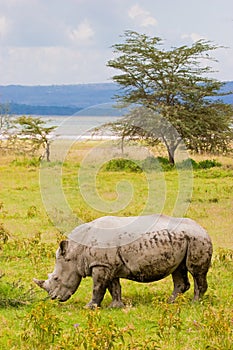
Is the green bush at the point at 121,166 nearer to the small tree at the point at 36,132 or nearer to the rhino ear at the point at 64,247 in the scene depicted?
the small tree at the point at 36,132

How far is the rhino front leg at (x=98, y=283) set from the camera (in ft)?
26.8

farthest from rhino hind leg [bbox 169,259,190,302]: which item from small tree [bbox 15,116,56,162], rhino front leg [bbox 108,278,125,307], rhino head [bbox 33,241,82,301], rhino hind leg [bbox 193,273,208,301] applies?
small tree [bbox 15,116,56,162]

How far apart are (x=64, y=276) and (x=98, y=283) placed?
17.1 inches

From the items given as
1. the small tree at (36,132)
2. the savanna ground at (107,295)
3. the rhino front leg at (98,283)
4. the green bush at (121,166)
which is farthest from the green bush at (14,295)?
the small tree at (36,132)

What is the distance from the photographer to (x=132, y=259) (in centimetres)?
823

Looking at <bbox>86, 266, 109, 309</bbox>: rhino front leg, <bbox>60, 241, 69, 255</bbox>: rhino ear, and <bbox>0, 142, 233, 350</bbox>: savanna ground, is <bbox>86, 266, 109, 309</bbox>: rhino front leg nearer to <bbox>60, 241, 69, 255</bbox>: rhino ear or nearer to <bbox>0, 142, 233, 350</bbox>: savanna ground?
<bbox>0, 142, 233, 350</bbox>: savanna ground

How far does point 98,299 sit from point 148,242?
0.93 meters

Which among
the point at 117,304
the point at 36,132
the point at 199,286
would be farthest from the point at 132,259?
the point at 36,132

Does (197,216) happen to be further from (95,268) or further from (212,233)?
(95,268)

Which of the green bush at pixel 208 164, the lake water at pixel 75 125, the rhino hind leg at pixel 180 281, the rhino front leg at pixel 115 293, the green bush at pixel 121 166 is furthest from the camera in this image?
the green bush at pixel 208 164

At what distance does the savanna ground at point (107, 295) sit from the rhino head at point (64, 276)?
177mm

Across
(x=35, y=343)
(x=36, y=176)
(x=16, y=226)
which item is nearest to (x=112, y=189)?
(x=36, y=176)

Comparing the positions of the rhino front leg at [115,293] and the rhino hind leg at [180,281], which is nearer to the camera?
the rhino front leg at [115,293]

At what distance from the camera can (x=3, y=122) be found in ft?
124
